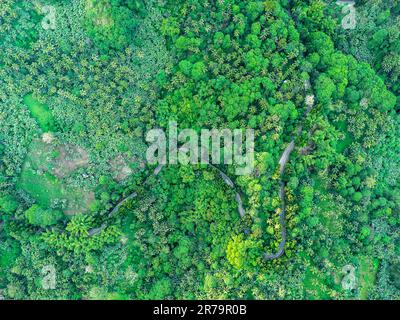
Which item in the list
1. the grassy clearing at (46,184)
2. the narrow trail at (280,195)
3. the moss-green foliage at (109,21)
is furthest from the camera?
the moss-green foliage at (109,21)

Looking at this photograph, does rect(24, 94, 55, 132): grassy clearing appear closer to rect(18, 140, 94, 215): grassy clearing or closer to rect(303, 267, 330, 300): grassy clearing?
rect(18, 140, 94, 215): grassy clearing

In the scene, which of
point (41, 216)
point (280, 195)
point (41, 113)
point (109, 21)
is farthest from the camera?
point (109, 21)

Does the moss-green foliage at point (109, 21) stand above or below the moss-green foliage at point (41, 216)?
above

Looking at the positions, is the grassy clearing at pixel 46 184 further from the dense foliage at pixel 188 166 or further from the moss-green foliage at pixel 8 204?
the moss-green foliage at pixel 8 204

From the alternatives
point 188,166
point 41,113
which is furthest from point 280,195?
point 41,113

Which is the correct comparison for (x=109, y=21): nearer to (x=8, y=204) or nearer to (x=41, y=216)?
(x=41, y=216)

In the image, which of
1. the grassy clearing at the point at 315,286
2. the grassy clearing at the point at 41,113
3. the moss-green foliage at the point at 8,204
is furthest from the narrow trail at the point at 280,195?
the grassy clearing at the point at 41,113

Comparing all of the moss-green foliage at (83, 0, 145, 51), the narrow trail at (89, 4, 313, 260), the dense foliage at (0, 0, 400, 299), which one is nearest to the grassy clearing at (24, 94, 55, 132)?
the dense foliage at (0, 0, 400, 299)

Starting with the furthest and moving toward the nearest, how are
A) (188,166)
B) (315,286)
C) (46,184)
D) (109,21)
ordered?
(109,21) → (46,184) → (188,166) → (315,286)

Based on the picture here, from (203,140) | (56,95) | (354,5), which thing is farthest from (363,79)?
(56,95)

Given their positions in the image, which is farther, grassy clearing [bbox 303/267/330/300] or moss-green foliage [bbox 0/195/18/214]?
moss-green foliage [bbox 0/195/18/214]
